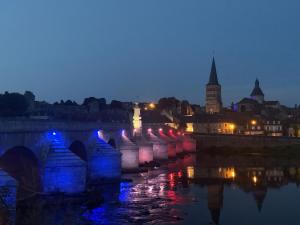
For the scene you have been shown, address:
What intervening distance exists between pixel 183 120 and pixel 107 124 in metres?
69.9

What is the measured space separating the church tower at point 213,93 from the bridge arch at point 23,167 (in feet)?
373

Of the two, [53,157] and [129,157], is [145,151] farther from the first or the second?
[53,157]

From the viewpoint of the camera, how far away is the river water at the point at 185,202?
3167cm

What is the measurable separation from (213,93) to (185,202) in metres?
112

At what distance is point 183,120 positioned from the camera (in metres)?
124

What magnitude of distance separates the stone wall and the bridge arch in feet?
194

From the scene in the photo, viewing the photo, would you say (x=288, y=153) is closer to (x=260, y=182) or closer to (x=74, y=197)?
(x=260, y=182)

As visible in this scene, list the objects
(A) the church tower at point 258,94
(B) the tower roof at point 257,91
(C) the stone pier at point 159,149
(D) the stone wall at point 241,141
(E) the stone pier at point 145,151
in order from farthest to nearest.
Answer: (B) the tower roof at point 257,91, (A) the church tower at point 258,94, (D) the stone wall at point 241,141, (C) the stone pier at point 159,149, (E) the stone pier at point 145,151

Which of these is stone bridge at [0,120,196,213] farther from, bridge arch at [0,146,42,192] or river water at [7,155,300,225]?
river water at [7,155,300,225]

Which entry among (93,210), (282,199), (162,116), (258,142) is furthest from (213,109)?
(93,210)

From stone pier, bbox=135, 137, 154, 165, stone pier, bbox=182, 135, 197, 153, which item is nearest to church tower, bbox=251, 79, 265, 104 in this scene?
stone pier, bbox=182, 135, 197, 153

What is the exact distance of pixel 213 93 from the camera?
14950 cm

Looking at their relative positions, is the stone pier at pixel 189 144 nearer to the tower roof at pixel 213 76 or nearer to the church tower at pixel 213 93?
the church tower at pixel 213 93

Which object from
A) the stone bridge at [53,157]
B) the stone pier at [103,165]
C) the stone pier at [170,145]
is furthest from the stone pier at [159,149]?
the stone pier at [103,165]
